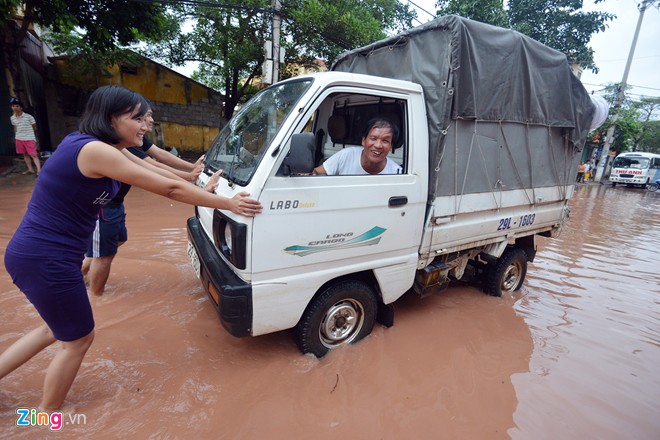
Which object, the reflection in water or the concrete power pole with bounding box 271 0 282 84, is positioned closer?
the reflection in water

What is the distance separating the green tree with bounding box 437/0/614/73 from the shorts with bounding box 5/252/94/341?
51.0 feet

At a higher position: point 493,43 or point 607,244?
point 493,43

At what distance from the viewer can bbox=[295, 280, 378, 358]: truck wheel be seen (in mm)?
2430

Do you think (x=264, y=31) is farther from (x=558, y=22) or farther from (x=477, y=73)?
(x=558, y=22)

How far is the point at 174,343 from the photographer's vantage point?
2635 mm

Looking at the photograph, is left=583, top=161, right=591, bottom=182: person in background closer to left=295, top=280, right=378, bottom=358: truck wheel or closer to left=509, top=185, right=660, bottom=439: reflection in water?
left=509, top=185, right=660, bottom=439: reflection in water

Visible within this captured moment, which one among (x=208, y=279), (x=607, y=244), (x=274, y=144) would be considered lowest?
(x=607, y=244)

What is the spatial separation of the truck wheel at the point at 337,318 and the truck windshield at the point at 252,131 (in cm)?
105

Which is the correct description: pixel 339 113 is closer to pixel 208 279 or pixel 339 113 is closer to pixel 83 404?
pixel 208 279

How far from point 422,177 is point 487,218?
1.05 m

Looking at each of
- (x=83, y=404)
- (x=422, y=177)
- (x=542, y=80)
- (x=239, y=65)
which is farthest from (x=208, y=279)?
(x=239, y=65)

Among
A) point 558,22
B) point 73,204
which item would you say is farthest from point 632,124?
point 73,204

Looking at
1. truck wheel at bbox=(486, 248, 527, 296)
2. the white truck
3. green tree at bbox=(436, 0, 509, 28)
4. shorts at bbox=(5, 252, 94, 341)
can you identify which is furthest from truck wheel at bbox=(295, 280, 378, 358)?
green tree at bbox=(436, 0, 509, 28)

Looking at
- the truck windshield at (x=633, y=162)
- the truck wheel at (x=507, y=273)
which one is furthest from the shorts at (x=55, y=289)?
the truck windshield at (x=633, y=162)
